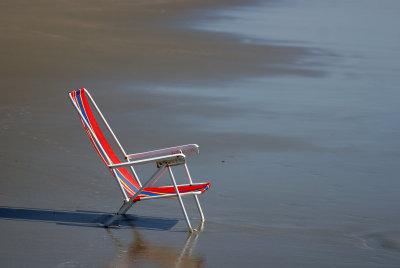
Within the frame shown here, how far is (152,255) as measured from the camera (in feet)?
15.9

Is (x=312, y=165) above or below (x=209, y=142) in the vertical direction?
below

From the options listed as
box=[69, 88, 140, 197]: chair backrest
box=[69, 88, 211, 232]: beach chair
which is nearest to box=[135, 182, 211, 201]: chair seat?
box=[69, 88, 211, 232]: beach chair

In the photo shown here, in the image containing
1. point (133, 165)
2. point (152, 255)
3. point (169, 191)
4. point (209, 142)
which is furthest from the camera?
point (209, 142)

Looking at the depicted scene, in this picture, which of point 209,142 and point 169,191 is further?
point 209,142

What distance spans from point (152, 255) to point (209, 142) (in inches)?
127

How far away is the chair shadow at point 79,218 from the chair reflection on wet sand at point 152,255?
265 mm

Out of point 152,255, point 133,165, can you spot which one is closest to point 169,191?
point 133,165

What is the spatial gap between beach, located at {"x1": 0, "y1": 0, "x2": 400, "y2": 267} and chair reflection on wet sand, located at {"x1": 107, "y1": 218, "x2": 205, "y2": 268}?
0.5 inches

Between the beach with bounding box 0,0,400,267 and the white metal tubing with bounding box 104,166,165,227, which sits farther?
the white metal tubing with bounding box 104,166,165,227

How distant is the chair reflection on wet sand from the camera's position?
15.4 ft

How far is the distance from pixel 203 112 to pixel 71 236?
176 inches

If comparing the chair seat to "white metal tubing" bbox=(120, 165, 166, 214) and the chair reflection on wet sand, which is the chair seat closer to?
"white metal tubing" bbox=(120, 165, 166, 214)

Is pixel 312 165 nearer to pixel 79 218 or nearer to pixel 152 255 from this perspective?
pixel 79 218

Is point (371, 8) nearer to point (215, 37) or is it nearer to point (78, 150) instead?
point (215, 37)
